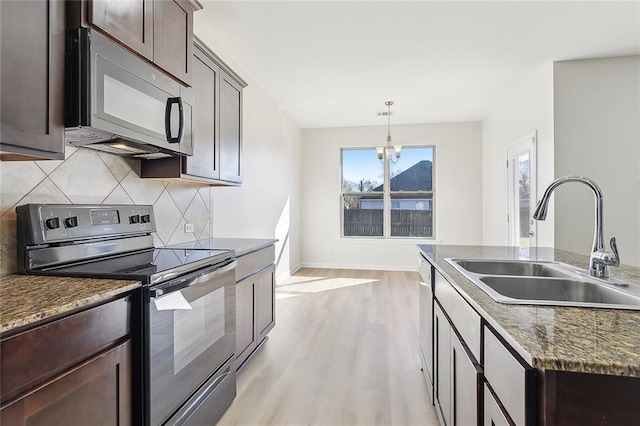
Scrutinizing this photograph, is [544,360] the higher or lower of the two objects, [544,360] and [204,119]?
the lower

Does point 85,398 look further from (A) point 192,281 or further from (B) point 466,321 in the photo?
(B) point 466,321

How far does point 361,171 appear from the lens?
6.66 meters

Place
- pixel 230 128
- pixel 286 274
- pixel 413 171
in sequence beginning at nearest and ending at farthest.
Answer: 1. pixel 230 128
2. pixel 286 274
3. pixel 413 171

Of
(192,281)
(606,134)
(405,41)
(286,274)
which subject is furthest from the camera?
(286,274)

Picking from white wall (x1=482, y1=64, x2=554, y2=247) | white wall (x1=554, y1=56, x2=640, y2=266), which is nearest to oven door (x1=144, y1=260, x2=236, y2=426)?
white wall (x1=482, y1=64, x2=554, y2=247)

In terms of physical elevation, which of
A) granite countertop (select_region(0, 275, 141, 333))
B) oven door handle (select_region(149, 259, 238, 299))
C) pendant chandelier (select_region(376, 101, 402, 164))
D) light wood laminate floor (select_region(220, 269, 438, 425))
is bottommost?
light wood laminate floor (select_region(220, 269, 438, 425))

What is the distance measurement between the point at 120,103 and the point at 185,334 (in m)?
1.10

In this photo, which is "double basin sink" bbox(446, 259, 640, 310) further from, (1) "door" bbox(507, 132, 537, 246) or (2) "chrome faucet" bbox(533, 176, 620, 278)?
(1) "door" bbox(507, 132, 537, 246)

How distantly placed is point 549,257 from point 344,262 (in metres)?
4.74

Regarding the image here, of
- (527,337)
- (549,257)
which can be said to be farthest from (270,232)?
(527,337)

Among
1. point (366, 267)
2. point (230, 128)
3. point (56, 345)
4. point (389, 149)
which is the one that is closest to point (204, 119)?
point (230, 128)

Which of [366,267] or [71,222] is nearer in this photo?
[71,222]

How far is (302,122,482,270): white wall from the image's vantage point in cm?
615

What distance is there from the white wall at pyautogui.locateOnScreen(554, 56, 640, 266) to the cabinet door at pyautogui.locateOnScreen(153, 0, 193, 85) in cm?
370
